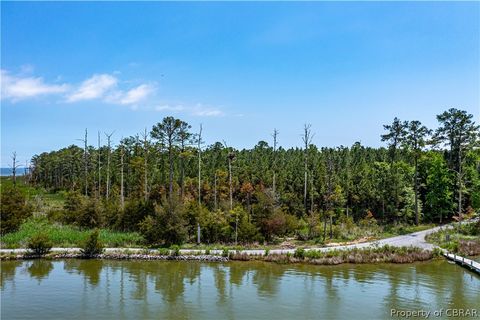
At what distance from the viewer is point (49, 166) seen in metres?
84.4

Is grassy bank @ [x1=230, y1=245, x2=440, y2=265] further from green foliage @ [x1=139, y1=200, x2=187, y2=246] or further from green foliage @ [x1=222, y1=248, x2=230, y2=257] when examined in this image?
green foliage @ [x1=139, y1=200, x2=187, y2=246]

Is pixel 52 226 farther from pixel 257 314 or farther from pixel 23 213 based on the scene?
pixel 257 314

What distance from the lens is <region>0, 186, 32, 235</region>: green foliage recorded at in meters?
32.8

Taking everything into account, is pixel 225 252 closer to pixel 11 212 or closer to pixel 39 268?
pixel 39 268

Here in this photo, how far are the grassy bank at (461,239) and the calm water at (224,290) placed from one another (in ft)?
14.9

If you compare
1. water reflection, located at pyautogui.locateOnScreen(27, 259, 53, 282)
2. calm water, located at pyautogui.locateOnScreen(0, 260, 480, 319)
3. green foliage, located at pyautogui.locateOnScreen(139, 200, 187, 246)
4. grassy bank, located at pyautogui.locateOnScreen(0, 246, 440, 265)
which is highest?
green foliage, located at pyautogui.locateOnScreen(139, 200, 187, 246)

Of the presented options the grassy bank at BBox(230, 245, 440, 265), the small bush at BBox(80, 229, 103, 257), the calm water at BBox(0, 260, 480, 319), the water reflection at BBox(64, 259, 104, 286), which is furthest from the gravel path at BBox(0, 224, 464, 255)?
the calm water at BBox(0, 260, 480, 319)

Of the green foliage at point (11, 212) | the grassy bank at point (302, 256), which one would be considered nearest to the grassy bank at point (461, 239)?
the grassy bank at point (302, 256)

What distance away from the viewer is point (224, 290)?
18.9m

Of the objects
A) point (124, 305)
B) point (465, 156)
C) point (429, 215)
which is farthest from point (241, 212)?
point (465, 156)

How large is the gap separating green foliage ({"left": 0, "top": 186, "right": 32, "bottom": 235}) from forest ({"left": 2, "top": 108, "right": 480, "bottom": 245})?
0.08 m

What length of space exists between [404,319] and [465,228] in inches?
988

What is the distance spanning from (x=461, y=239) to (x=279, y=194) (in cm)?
1641

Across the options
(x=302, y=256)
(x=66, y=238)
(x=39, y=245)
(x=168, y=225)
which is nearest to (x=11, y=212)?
(x=66, y=238)
